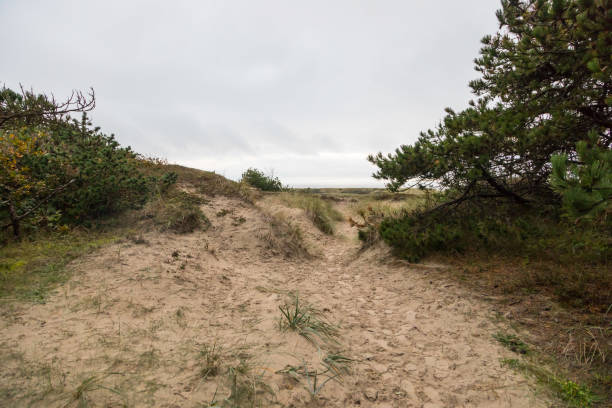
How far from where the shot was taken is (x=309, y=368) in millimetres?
2492

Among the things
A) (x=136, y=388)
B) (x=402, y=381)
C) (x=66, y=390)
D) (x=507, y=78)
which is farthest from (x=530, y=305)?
(x=66, y=390)

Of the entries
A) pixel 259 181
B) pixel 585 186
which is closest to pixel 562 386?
pixel 585 186

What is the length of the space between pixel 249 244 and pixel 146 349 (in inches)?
171

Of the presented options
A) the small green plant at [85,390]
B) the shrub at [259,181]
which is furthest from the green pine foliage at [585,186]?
the shrub at [259,181]

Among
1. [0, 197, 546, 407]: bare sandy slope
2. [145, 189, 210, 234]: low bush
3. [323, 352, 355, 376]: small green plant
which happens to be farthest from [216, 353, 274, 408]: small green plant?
[145, 189, 210, 234]: low bush

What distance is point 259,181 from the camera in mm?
15117

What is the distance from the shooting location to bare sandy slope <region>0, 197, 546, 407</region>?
2.07m

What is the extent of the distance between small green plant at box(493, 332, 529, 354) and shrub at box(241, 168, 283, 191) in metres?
13.1

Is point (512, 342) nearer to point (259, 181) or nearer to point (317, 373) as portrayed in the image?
point (317, 373)

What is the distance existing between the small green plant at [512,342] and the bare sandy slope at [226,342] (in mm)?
111

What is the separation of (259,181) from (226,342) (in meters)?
12.7

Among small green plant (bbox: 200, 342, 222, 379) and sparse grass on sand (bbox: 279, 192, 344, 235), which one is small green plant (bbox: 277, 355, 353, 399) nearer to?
small green plant (bbox: 200, 342, 222, 379)

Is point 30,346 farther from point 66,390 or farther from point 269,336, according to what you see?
point 269,336

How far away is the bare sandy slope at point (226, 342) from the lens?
2.07 meters
